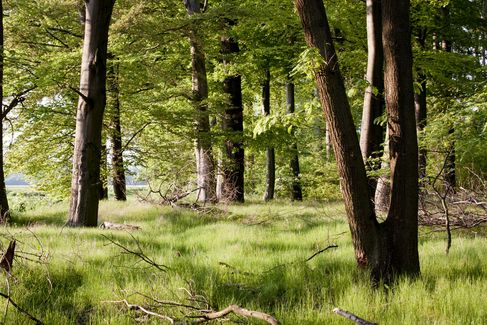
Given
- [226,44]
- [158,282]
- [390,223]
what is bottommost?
[158,282]

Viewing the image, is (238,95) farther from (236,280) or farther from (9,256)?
(9,256)

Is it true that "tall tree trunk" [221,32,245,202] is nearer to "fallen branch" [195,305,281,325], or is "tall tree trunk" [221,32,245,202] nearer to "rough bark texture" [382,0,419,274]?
"rough bark texture" [382,0,419,274]

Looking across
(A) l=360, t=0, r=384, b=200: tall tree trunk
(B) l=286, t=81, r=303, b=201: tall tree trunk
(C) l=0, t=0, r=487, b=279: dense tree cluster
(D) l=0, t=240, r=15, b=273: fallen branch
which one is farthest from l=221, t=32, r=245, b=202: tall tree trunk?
(D) l=0, t=240, r=15, b=273: fallen branch

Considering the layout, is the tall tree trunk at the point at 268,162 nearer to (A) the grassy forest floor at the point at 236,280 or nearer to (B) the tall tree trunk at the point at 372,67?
(B) the tall tree trunk at the point at 372,67

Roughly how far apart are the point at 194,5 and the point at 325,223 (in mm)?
8444

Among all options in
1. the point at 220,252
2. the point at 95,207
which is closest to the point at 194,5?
the point at 95,207

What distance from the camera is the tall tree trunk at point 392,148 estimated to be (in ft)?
12.9

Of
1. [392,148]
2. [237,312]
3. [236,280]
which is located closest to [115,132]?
[236,280]

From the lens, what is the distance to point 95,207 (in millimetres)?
8203

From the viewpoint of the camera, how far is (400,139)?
404cm

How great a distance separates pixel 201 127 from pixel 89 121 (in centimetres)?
504

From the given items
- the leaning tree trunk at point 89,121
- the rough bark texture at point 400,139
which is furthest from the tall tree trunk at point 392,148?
the leaning tree trunk at point 89,121

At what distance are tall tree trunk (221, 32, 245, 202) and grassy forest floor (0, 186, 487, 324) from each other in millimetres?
5995

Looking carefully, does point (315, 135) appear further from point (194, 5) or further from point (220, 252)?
point (220, 252)
